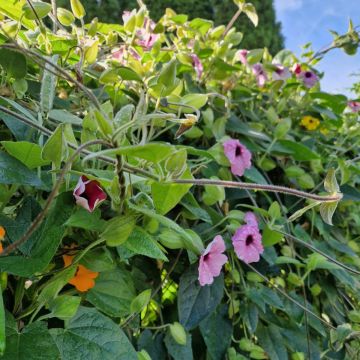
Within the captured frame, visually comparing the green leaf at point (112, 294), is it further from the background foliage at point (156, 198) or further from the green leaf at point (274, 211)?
the green leaf at point (274, 211)

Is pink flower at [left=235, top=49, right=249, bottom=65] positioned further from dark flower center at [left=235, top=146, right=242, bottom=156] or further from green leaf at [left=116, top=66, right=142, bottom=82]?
green leaf at [left=116, top=66, right=142, bottom=82]

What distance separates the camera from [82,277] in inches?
22.7

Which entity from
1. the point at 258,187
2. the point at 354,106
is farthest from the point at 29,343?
the point at 354,106

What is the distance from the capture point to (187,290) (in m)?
0.77

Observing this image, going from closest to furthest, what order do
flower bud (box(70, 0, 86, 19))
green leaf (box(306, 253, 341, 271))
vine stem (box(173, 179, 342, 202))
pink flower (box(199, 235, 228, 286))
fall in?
vine stem (box(173, 179, 342, 202))
pink flower (box(199, 235, 228, 286))
flower bud (box(70, 0, 86, 19))
green leaf (box(306, 253, 341, 271))

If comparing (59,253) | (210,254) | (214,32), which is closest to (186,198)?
(210,254)

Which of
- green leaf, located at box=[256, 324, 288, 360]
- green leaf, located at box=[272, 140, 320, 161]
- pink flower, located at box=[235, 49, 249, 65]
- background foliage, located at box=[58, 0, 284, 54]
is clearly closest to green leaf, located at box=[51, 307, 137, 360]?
green leaf, located at box=[256, 324, 288, 360]

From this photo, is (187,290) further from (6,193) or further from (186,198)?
(6,193)

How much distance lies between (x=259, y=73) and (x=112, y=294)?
86 cm

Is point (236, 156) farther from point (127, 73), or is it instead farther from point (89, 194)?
point (89, 194)

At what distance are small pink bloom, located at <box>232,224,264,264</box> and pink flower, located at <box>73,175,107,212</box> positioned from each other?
0.35 metres

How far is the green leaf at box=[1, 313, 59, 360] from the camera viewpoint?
459 millimetres

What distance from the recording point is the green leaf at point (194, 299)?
2.45 feet

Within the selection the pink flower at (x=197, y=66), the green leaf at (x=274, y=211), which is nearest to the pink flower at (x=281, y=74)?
the pink flower at (x=197, y=66)
